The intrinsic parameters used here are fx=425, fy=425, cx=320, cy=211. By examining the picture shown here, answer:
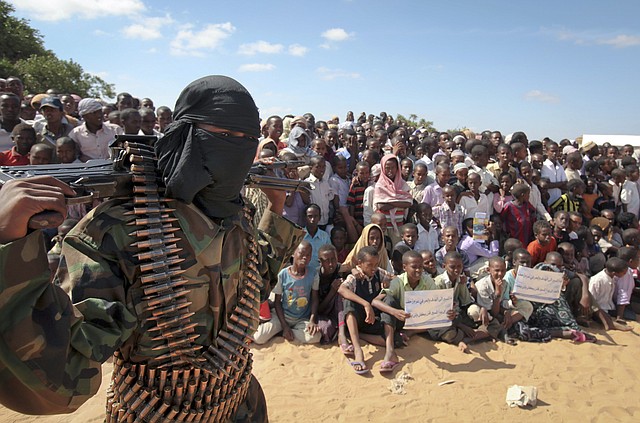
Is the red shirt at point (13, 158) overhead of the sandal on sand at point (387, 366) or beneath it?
overhead

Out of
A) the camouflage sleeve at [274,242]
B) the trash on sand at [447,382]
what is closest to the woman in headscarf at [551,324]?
the trash on sand at [447,382]

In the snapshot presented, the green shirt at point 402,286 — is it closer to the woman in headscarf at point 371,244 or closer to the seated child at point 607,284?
the woman in headscarf at point 371,244

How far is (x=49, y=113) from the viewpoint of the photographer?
21.0 feet

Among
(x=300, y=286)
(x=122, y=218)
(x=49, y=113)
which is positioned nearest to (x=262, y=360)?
(x=300, y=286)

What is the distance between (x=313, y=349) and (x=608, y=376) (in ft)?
11.4

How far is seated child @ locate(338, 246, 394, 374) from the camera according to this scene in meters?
5.16

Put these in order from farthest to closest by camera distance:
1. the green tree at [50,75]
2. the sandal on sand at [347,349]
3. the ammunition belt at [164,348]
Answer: the green tree at [50,75] → the sandal on sand at [347,349] → the ammunition belt at [164,348]

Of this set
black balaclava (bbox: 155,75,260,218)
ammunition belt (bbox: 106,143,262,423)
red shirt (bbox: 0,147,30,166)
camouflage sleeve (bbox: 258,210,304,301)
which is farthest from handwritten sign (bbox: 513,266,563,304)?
red shirt (bbox: 0,147,30,166)

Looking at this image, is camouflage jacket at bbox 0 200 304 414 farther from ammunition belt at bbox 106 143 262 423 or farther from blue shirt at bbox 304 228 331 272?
blue shirt at bbox 304 228 331 272

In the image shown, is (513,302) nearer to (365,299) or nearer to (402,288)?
(402,288)

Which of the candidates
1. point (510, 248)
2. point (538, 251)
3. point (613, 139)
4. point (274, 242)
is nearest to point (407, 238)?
point (510, 248)

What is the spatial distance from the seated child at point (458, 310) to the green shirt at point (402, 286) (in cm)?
19

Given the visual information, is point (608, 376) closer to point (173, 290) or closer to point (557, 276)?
point (557, 276)

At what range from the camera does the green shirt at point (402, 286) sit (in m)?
5.34
